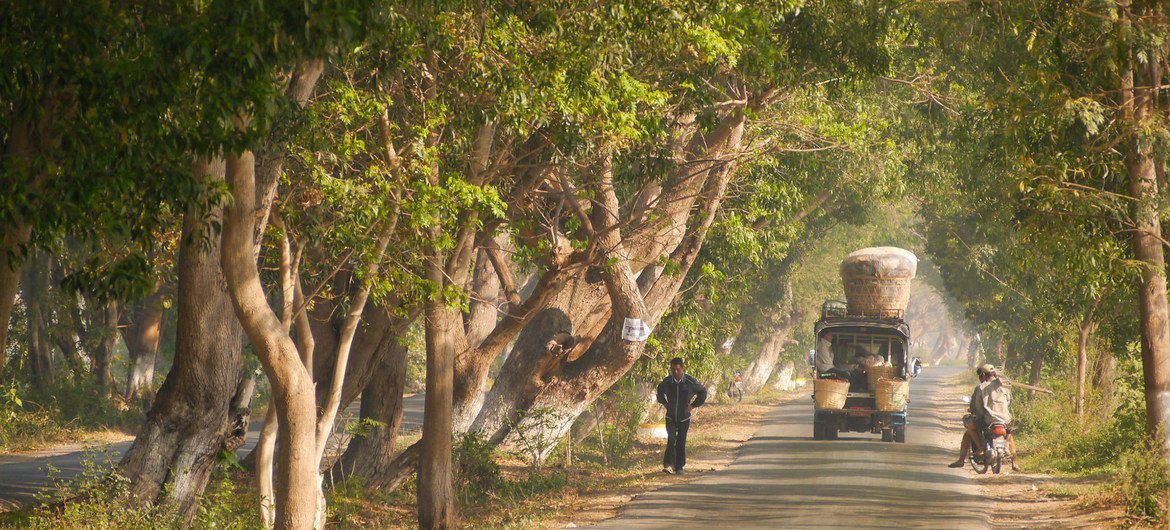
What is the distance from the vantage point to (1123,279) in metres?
14.1

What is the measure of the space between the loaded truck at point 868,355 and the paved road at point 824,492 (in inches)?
21.5

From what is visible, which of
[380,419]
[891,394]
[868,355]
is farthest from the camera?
[868,355]

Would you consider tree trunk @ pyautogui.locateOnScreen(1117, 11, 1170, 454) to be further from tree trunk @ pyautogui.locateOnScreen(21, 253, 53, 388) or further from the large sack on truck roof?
tree trunk @ pyautogui.locateOnScreen(21, 253, 53, 388)

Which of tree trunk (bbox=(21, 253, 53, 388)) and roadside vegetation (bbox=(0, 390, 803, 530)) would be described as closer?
roadside vegetation (bbox=(0, 390, 803, 530))

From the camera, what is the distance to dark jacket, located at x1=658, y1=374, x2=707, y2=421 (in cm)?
1905

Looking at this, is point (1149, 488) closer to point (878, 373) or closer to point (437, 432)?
point (437, 432)

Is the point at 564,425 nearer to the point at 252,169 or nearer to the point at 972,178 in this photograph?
the point at 972,178

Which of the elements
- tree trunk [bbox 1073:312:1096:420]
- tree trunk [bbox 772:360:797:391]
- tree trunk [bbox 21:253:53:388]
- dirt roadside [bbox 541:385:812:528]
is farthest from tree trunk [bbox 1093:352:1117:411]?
tree trunk [bbox 772:360:797:391]

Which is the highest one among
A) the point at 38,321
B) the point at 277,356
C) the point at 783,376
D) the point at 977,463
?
the point at 783,376

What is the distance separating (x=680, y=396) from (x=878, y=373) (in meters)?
7.57

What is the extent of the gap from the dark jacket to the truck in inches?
253

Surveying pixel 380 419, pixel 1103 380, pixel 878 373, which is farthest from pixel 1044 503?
pixel 878 373

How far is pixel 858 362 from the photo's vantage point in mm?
25922

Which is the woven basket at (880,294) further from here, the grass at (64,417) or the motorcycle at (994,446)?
the grass at (64,417)
